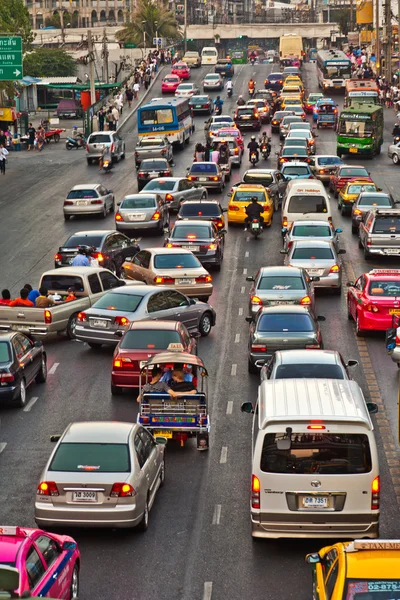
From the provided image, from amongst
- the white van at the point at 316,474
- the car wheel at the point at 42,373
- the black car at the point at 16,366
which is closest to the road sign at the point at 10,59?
the car wheel at the point at 42,373

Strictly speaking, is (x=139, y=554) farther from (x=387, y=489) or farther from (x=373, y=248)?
(x=373, y=248)

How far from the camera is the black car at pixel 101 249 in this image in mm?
33281

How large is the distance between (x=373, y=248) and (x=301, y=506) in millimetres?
22027

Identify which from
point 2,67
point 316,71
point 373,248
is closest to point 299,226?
point 373,248

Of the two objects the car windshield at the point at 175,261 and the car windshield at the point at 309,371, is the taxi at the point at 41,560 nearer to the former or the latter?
the car windshield at the point at 309,371

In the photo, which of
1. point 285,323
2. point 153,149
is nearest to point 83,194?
point 153,149

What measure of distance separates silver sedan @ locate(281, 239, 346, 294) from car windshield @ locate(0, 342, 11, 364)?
1111cm

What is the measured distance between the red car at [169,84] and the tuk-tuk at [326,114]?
61.7ft

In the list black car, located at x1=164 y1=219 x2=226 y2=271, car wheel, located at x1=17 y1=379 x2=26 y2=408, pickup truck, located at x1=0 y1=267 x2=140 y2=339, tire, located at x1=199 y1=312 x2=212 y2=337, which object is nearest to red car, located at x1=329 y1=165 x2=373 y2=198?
black car, located at x1=164 y1=219 x2=226 y2=271

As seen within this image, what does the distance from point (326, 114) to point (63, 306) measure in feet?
171

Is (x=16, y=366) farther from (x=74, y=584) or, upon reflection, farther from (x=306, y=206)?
(x=306, y=206)

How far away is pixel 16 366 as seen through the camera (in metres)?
21.0

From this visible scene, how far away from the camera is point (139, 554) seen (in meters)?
14.3

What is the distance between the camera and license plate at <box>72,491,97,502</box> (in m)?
14.3
